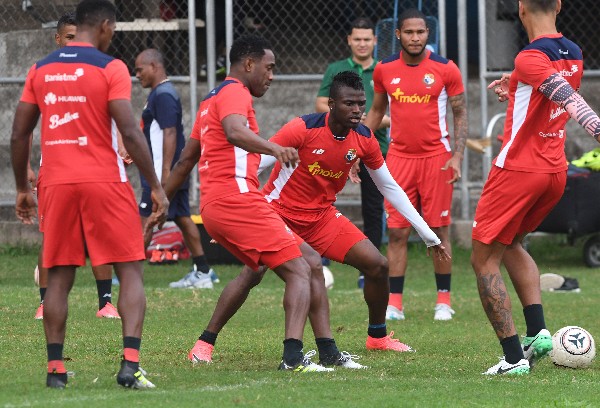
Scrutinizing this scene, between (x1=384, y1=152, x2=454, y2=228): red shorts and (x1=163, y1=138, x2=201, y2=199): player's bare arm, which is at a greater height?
(x1=163, y1=138, x2=201, y2=199): player's bare arm

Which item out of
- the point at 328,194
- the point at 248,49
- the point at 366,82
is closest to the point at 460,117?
the point at 366,82

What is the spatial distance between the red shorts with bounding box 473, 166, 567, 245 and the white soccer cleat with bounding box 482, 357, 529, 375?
0.75 metres

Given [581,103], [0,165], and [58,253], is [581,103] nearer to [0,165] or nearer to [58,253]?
[58,253]

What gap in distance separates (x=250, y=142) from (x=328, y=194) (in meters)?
1.38

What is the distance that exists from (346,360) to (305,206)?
45.7 inches

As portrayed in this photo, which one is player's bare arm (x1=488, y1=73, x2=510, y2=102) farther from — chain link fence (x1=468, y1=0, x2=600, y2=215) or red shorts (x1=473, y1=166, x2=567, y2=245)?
chain link fence (x1=468, y1=0, x2=600, y2=215)

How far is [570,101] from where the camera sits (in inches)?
277

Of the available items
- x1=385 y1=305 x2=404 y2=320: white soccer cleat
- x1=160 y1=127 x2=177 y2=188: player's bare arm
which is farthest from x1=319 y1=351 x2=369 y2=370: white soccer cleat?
x1=160 y1=127 x2=177 y2=188: player's bare arm

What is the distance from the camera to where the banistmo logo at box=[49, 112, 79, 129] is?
659 centimetres

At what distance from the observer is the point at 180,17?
54.7ft

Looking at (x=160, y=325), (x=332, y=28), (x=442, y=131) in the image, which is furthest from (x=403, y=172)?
(x=332, y=28)

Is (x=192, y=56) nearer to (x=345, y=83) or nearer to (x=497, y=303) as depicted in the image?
(x=345, y=83)

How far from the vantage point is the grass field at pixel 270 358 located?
6488 millimetres

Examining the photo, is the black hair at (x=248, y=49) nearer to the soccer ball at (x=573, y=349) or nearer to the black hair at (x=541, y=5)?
the black hair at (x=541, y=5)
